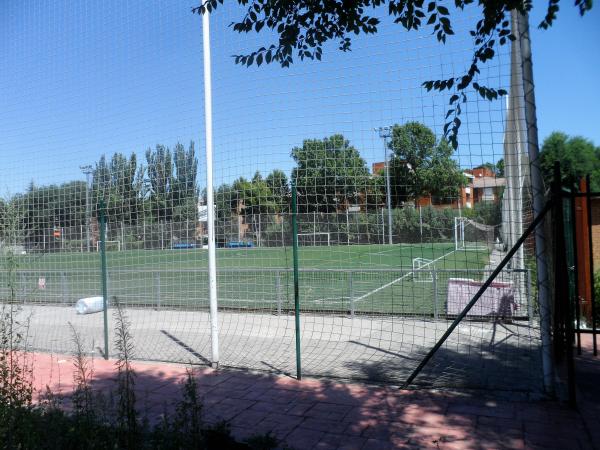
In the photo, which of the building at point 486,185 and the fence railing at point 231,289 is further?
the fence railing at point 231,289

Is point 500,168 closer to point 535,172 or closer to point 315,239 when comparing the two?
point 535,172

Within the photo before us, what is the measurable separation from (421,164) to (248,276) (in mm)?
5407

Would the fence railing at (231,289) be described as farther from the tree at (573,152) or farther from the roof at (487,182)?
the tree at (573,152)

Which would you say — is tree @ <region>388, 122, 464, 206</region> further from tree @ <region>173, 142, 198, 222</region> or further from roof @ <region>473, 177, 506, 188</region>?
tree @ <region>173, 142, 198, 222</region>

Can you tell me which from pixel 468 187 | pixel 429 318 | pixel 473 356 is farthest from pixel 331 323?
pixel 468 187

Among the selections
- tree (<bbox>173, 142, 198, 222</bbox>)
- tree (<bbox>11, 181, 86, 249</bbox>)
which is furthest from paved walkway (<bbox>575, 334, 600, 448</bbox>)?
tree (<bbox>11, 181, 86, 249</bbox>)

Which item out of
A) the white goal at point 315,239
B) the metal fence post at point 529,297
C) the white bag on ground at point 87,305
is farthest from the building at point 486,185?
the white bag on ground at point 87,305

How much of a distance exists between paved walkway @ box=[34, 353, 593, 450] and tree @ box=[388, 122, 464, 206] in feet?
7.28

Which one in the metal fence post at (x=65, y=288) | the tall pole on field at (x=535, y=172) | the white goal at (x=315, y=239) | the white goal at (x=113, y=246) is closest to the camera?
the tall pole on field at (x=535, y=172)

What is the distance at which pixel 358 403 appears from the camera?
4.80 meters

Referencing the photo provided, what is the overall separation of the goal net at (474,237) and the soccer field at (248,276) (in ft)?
0.40

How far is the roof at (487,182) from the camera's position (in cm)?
528

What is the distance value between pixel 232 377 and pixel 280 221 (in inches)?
84.2

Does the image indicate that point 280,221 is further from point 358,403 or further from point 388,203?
point 358,403
